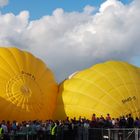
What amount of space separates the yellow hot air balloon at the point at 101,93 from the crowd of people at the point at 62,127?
1.82 meters

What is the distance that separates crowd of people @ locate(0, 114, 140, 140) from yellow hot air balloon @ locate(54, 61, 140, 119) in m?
1.82

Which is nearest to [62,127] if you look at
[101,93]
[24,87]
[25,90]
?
[25,90]

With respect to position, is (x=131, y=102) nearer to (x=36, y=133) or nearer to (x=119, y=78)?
(x=119, y=78)

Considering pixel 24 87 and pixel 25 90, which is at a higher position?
pixel 24 87

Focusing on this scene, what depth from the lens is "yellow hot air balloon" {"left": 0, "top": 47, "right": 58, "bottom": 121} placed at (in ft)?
92.7

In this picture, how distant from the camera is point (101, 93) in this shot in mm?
29375

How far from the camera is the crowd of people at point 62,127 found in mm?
25844

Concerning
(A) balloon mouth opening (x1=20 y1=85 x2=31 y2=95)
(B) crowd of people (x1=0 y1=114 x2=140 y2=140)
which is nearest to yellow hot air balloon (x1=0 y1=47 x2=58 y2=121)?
(A) balloon mouth opening (x1=20 y1=85 x2=31 y2=95)

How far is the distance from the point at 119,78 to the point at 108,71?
0.98m

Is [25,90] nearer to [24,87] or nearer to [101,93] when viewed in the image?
[24,87]

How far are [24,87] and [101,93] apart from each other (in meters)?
4.56

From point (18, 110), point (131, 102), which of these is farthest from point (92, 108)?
point (18, 110)

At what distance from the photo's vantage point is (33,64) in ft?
98.7

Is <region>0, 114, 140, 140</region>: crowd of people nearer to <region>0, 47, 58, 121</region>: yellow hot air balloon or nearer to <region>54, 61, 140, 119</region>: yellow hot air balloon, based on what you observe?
<region>0, 47, 58, 121</region>: yellow hot air balloon
